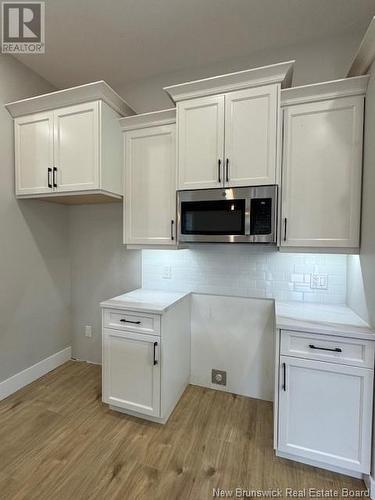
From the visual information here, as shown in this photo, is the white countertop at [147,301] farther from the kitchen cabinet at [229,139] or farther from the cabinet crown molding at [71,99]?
the cabinet crown molding at [71,99]

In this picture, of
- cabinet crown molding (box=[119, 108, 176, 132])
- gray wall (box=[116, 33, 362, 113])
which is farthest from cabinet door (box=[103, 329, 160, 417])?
gray wall (box=[116, 33, 362, 113])

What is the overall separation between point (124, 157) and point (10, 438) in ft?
7.51

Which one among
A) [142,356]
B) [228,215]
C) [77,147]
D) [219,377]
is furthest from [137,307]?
[77,147]

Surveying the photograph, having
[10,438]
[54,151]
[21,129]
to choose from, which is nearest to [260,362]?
[10,438]

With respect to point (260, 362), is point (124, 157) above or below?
above

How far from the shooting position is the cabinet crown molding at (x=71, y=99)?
1.97m

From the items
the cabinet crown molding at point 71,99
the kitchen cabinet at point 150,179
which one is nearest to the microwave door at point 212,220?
the kitchen cabinet at point 150,179

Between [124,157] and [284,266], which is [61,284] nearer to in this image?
[124,157]

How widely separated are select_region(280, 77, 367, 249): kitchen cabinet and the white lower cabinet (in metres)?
0.79

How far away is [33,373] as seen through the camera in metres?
2.49

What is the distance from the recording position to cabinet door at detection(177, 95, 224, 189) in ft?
6.10

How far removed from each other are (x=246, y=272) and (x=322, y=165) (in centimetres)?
101

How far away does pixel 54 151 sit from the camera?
2.15 metres

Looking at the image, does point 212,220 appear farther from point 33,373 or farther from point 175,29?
point 33,373
